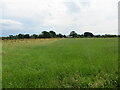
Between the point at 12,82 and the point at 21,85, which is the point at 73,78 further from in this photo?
the point at 12,82

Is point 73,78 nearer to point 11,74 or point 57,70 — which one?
point 57,70

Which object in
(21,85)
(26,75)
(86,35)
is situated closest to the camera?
(21,85)

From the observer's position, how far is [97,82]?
3.47 meters

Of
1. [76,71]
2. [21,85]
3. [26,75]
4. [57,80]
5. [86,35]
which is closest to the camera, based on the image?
[21,85]

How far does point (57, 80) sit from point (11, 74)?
5.18ft

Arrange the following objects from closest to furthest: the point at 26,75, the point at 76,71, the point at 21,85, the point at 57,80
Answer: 1. the point at 21,85
2. the point at 57,80
3. the point at 26,75
4. the point at 76,71

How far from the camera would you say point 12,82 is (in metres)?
3.58

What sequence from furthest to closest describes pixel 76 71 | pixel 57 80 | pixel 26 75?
1. pixel 76 71
2. pixel 26 75
3. pixel 57 80

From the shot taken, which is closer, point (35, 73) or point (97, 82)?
point (97, 82)

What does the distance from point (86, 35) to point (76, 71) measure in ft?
228

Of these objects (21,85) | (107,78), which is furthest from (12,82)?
(107,78)

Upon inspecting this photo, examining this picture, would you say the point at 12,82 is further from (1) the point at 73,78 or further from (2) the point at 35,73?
(1) the point at 73,78

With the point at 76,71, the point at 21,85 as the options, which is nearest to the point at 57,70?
the point at 76,71

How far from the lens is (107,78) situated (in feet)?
12.1
